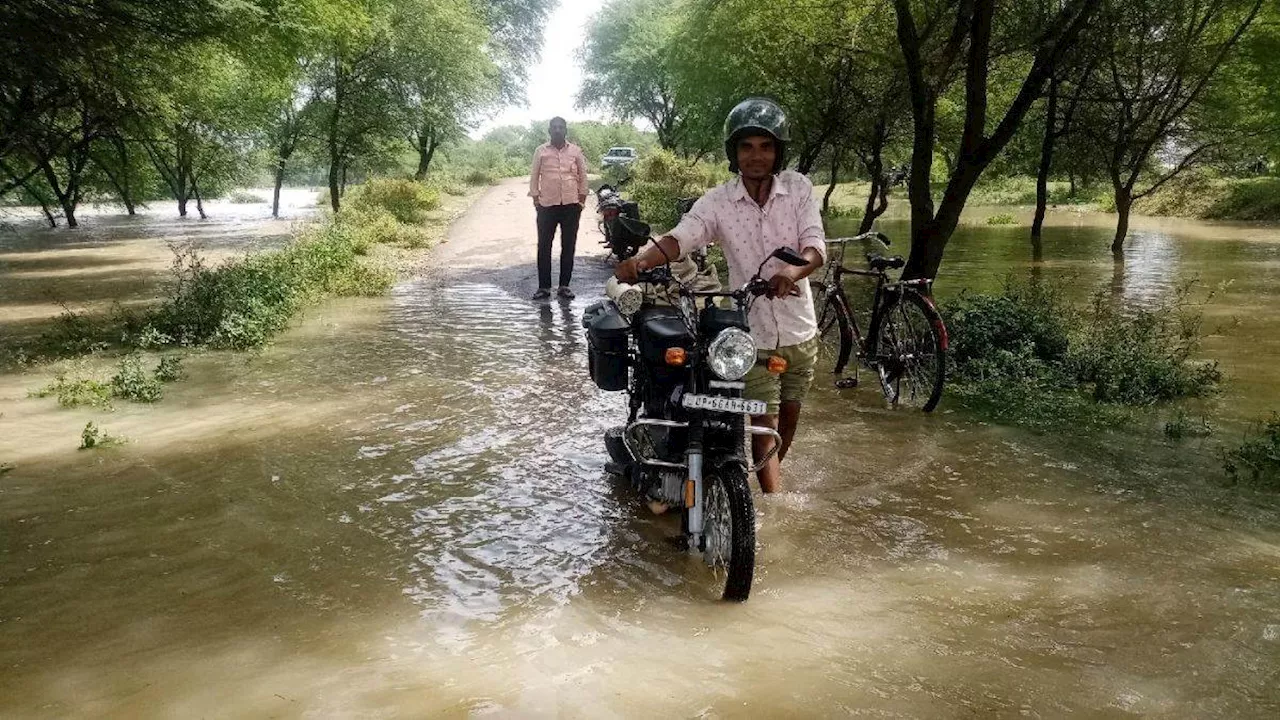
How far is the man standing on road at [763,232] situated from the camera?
4133 mm

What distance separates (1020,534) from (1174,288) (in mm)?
12504

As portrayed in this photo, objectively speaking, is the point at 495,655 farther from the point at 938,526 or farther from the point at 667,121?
the point at 667,121

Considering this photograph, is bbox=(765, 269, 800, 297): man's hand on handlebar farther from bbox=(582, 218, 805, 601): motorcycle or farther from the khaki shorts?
the khaki shorts

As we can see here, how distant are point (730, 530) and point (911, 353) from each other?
151 inches

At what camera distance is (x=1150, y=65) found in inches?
752

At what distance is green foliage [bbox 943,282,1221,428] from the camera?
22.4 ft

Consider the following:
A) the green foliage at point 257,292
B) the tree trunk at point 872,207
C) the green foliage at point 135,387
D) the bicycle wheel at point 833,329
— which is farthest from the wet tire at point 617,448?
the tree trunk at point 872,207

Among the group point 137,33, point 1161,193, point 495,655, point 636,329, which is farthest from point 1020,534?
point 1161,193

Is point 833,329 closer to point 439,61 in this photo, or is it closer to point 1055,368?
point 1055,368

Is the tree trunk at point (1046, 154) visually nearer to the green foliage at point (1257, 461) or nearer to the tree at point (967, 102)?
the tree at point (967, 102)

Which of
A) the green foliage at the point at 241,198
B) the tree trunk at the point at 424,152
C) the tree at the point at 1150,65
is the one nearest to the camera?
the tree at the point at 1150,65

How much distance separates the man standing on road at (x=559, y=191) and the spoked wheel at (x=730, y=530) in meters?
8.03

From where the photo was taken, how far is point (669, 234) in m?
4.21

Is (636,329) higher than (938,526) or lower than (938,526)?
higher
